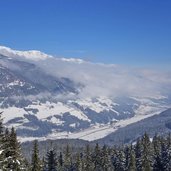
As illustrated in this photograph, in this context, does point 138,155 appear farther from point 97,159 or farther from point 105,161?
point 97,159

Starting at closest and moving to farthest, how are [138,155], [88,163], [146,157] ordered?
[146,157] < [138,155] < [88,163]

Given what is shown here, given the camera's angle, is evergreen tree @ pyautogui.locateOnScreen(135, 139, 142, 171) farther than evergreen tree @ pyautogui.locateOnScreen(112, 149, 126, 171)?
No

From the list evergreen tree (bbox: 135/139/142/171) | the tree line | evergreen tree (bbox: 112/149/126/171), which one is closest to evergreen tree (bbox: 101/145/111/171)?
the tree line

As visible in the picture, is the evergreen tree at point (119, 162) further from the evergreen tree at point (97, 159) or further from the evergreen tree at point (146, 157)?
the evergreen tree at point (97, 159)

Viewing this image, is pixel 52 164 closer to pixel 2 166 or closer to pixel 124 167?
pixel 124 167

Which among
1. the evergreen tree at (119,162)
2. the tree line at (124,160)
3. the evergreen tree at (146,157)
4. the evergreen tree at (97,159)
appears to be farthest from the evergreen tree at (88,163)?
the evergreen tree at (146,157)

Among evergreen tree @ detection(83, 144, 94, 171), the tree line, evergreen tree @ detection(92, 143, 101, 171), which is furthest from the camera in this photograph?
evergreen tree @ detection(92, 143, 101, 171)

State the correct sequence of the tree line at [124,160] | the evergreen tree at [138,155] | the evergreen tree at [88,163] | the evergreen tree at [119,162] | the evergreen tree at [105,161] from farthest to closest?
the evergreen tree at [105,161], the evergreen tree at [88,163], the evergreen tree at [119,162], the evergreen tree at [138,155], the tree line at [124,160]

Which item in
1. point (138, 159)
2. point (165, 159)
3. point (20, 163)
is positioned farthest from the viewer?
point (138, 159)

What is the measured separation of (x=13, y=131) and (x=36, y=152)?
20.1m

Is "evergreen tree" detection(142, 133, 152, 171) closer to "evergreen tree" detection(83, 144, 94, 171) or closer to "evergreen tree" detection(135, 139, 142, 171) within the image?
"evergreen tree" detection(135, 139, 142, 171)

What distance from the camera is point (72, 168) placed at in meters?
158

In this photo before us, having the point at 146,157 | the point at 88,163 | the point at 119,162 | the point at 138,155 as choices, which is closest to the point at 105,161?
the point at 88,163

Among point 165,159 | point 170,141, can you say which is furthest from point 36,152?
point 170,141
